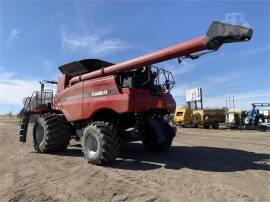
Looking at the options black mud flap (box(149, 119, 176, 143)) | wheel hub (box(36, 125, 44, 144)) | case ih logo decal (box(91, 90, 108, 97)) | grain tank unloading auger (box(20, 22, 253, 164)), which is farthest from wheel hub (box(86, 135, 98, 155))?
wheel hub (box(36, 125, 44, 144))

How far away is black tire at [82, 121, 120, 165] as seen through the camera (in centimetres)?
876

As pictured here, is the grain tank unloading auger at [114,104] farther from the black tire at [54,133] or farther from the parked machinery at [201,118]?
the parked machinery at [201,118]

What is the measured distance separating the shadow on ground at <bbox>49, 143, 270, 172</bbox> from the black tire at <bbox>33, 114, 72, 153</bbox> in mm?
370

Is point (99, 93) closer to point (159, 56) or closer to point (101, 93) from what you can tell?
point (101, 93)

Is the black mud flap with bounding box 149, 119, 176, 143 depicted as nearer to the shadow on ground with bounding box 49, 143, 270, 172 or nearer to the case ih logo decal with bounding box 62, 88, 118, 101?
the shadow on ground with bounding box 49, 143, 270, 172

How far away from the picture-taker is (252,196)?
20.1ft

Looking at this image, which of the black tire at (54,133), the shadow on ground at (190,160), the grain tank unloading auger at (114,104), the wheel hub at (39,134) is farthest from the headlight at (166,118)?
the wheel hub at (39,134)

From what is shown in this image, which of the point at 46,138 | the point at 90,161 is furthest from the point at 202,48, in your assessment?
the point at 46,138

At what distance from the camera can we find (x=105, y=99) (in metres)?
9.55

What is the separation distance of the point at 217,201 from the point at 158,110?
15.8 feet

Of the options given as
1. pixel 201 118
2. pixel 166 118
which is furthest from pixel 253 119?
pixel 166 118

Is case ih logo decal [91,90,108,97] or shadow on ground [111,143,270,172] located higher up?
case ih logo decal [91,90,108,97]

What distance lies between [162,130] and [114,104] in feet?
6.60

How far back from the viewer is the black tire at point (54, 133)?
1103 cm
